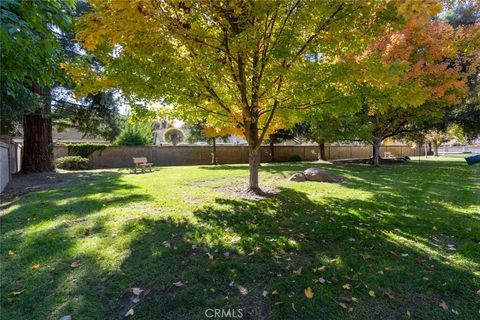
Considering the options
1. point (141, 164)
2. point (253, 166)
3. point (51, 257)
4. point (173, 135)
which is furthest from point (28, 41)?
point (173, 135)

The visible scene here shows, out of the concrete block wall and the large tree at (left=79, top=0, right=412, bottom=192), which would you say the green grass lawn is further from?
the concrete block wall

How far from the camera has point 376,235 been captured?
4.31 m

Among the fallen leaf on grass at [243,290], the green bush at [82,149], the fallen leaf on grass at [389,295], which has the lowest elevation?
the fallen leaf on grass at [389,295]

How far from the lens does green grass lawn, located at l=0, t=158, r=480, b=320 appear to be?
268cm

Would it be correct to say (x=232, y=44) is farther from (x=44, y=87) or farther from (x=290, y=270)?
(x=44, y=87)

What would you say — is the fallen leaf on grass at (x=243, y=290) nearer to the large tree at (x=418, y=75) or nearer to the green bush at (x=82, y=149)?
the large tree at (x=418, y=75)

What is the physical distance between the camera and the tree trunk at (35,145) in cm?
1185

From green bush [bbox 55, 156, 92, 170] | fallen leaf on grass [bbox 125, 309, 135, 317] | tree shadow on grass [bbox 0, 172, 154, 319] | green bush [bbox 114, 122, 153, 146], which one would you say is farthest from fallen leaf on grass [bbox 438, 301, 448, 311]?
green bush [bbox 114, 122, 153, 146]

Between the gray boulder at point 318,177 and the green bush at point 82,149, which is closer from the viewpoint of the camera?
the gray boulder at point 318,177

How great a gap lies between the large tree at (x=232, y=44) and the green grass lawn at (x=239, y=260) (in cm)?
242

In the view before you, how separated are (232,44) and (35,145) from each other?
11.3 m

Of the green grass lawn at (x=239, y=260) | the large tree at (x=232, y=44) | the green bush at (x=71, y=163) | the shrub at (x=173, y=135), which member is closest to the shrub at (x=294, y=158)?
the shrub at (x=173, y=135)

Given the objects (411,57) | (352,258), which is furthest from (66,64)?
(411,57)

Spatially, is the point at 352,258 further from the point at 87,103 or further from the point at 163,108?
the point at 87,103
